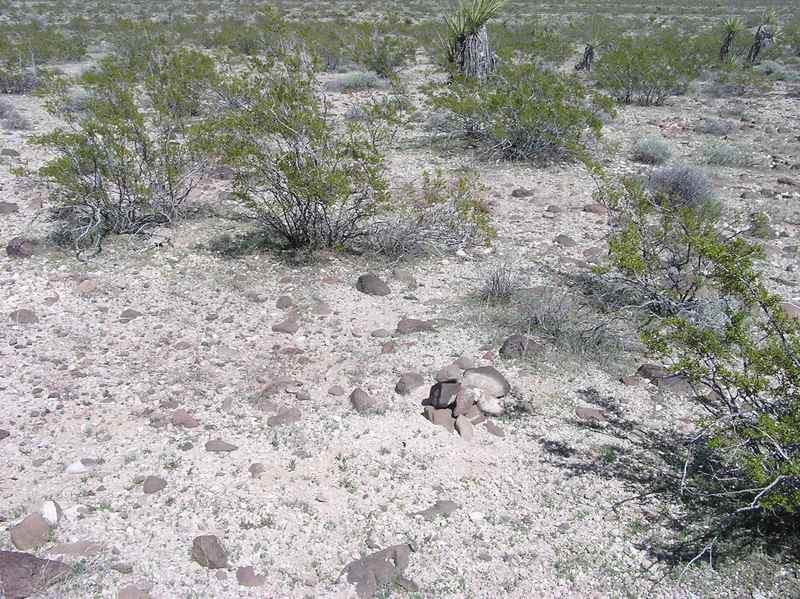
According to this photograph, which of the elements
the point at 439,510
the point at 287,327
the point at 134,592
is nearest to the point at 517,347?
the point at 439,510

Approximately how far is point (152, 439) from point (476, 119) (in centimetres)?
799

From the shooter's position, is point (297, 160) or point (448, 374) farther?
point (297, 160)

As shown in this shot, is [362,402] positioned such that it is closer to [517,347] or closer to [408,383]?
[408,383]

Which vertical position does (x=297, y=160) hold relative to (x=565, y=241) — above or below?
above

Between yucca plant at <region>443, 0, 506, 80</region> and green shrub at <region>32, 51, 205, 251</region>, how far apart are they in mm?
7423

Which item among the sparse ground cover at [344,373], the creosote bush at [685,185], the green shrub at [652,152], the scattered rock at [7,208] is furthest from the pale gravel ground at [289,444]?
the green shrub at [652,152]

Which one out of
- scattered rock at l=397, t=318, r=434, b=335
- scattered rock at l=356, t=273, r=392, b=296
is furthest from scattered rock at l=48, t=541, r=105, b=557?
scattered rock at l=356, t=273, r=392, b=296

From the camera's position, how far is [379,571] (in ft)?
11.1

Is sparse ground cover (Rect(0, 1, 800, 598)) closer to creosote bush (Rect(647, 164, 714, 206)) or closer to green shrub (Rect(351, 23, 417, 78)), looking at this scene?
creosote bush (Rect(647, 164, 714, 206))

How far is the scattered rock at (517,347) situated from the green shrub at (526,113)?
5.23 m

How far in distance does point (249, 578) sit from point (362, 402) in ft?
5.09

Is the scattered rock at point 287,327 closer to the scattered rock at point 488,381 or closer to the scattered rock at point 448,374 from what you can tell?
the scattered rock at point 448,374

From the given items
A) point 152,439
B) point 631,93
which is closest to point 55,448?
point 152,439

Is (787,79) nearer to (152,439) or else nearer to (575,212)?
(575,212)
